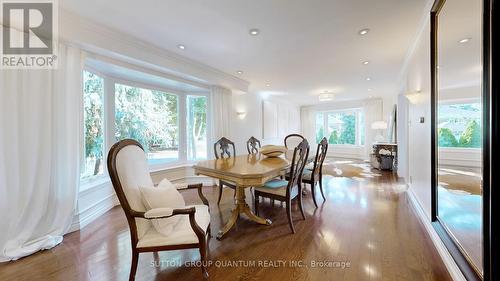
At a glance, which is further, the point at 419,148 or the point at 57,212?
the point at 419,148

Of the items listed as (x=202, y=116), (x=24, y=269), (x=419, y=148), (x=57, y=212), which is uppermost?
(x=202, y=116)

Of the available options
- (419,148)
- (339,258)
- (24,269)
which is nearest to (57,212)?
(24,269)

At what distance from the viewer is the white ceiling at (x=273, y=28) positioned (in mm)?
1982

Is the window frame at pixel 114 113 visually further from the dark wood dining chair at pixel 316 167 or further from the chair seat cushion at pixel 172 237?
the dark wood dining chair at pixel 316 167

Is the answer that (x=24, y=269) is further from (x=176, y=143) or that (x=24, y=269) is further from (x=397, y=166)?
(x=397, y=166)

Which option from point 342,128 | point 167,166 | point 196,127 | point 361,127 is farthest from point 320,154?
point 342,128

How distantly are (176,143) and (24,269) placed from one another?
2.88m

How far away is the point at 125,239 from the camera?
220 cm

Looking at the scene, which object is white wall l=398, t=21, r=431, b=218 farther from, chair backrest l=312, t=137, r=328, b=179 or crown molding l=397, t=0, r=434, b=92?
chair backrest l=312, t=137, r=328, b=179

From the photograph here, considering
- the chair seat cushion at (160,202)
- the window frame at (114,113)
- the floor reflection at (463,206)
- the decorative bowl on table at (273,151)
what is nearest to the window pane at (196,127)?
the window frame at (114,113)

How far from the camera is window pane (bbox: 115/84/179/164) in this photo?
353cm

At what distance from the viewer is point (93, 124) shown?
304 cm

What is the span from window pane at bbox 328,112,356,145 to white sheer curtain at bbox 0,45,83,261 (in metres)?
8.37
